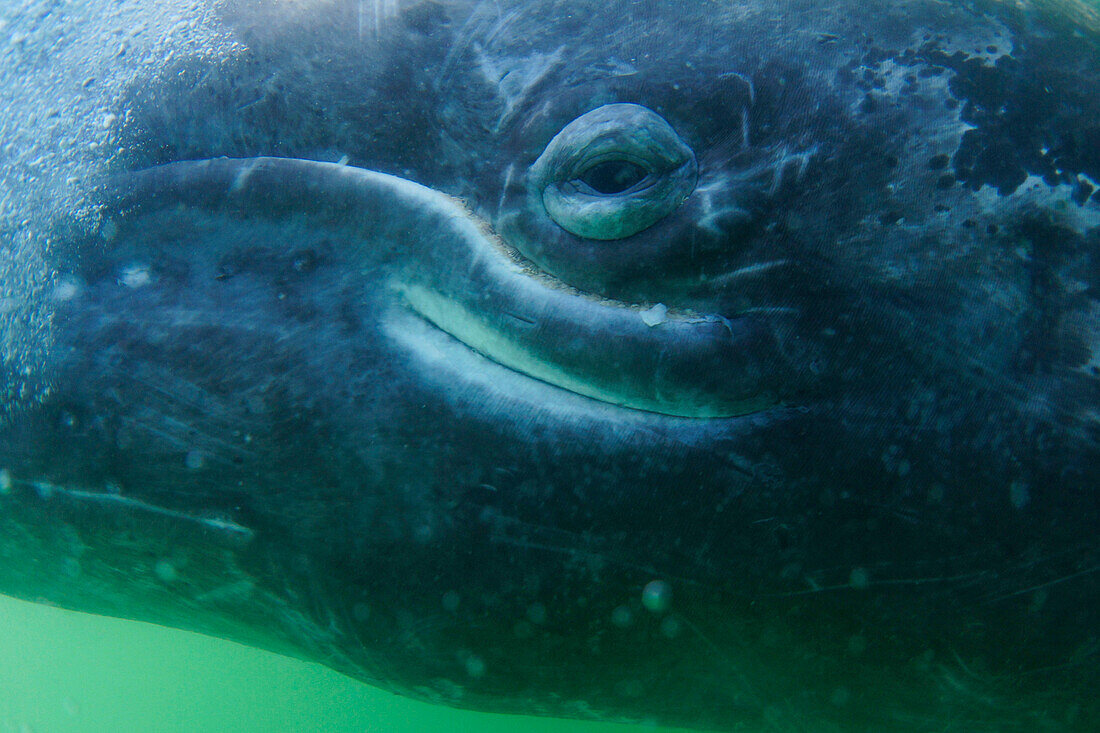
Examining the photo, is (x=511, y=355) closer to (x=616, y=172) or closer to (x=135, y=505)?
(x=616, y=172)

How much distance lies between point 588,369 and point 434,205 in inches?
29.9

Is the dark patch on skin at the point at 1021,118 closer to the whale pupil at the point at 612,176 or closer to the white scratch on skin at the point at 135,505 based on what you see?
the whale pupil at the point at 612,176

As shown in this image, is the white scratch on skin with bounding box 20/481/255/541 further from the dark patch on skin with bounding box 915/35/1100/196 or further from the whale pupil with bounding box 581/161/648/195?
Result: the dark patch on skin with bounding box 915/35/1100/196

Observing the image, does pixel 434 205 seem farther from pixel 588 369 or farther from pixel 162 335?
pixel 162 335

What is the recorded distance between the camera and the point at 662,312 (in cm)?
197

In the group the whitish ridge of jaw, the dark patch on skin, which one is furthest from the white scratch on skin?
the dark patch on skin

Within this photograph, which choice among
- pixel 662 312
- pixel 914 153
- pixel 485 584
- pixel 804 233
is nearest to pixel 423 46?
pixel 662 312

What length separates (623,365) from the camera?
1.95m

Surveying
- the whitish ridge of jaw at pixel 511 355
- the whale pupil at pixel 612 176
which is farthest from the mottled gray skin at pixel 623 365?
the whale pupil at pixel 612 176

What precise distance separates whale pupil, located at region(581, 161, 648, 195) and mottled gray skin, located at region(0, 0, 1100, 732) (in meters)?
0.17

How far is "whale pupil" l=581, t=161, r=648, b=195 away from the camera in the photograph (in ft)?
6.62

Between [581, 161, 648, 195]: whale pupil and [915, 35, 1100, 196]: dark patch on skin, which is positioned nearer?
[915, 35, 1100, 196]: dark patch on skin

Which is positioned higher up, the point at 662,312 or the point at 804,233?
the point at 804,233

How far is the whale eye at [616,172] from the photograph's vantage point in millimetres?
1973
